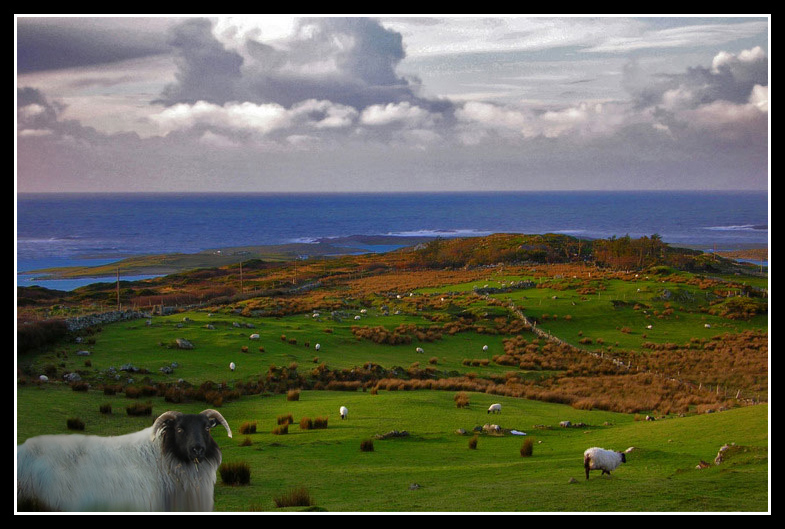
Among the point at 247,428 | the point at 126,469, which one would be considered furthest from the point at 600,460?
the point at 247,428

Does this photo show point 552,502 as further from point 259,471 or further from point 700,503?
point 259,471

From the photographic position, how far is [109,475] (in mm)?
6434

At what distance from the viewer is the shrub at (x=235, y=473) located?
8.48m

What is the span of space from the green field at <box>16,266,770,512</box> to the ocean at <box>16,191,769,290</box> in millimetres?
2990

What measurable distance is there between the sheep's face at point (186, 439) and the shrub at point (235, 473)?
6.20ft

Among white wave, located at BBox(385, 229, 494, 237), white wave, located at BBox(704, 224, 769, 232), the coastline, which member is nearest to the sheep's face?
the coastline

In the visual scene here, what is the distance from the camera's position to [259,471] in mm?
9141

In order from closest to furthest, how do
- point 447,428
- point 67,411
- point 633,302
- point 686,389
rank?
point 67,411 < point 447,428 < point 686,389 < point 633,302

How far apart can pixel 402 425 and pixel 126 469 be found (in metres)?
6.81

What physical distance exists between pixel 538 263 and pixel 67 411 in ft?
77.0

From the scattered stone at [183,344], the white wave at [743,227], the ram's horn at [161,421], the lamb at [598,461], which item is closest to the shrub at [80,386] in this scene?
the scattered stone at [183,344]

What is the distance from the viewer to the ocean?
56.7 feet

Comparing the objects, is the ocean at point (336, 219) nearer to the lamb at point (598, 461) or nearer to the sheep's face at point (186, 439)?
the lamb at point (598, 461)
